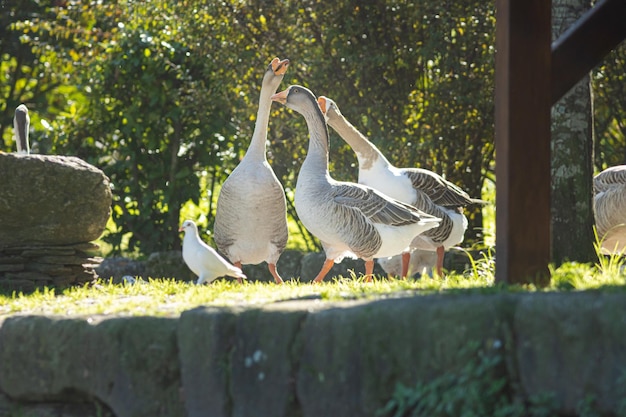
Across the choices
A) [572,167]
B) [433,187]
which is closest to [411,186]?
[433,187]

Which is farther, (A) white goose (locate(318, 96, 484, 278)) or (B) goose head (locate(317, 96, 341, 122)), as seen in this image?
(B) goose head (locate(317, 96, 341, 122))

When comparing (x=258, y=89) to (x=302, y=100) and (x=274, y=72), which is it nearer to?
(x=274, y=72)

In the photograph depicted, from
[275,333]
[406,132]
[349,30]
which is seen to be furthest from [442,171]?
[275,333]

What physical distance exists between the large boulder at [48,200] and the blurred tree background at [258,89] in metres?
3.49

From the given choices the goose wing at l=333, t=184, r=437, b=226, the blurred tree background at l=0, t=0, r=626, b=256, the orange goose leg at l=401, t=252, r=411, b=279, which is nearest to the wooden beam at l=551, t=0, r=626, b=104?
the goose wing at l=333, t=184, r=437, b=226

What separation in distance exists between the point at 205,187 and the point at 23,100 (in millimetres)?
6215

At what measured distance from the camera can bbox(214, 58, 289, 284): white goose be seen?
26.2ft

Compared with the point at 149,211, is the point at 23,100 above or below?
above

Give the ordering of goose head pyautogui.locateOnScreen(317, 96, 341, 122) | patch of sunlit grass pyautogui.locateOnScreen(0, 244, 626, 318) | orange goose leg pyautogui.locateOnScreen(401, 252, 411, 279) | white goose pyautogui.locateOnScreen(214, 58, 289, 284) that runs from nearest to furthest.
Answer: patch of sunlit grass pyautogui.locateOnScreen(0, 244, 626, 318) → white goose pyautogui.locateOnScreen(214, 58, 289, 284) → orange goose leg pyautogui.locateOnScreen(401, 252, 411, 279) → goose head pyautogui.locateOnScreen(317, 96, 341, 122)

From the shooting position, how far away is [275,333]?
4.61m

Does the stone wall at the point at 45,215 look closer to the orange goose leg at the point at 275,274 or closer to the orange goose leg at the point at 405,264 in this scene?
the orange goose leg at the point at 275,274

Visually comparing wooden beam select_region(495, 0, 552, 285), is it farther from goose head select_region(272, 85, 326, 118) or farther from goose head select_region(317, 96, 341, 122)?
goose head select_region(317, 96, 341, 122)

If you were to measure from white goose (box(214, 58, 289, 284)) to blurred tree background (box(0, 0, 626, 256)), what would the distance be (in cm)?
294

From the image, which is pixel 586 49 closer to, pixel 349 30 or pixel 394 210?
pixel 394 210
